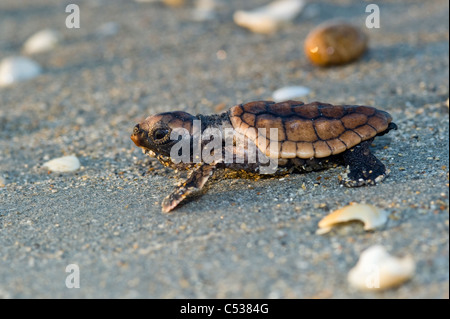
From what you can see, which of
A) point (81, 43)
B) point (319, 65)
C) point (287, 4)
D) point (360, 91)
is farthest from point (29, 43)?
point (360, 91)

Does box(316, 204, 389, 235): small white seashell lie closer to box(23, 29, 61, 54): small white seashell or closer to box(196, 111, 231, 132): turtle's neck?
box(196, 111, 231, 132): turtle's neck

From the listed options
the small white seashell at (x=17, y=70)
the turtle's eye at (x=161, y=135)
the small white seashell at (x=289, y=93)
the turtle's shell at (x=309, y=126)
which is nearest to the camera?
the turtle's shell at (x=309, y=126)

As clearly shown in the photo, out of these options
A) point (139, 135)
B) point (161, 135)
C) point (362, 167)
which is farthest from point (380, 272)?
point (139, 135)

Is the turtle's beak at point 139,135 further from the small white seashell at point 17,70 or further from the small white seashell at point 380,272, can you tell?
the small white seashell at point 17,70

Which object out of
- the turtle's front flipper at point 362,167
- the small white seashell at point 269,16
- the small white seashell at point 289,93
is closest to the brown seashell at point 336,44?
the small white seashell at point 289,93

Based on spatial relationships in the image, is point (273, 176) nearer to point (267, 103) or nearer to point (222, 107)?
point (267, 103)

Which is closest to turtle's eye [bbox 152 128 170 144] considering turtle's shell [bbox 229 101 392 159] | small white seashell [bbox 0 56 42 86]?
turtle's shell [bbox 229 101 392 159]

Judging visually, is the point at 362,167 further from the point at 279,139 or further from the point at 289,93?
the point at 289,93

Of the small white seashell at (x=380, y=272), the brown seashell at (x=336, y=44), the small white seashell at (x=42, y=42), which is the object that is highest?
the small white seashell at (x=42, y=42)
